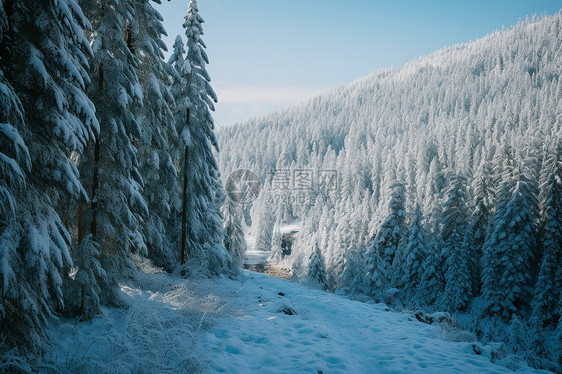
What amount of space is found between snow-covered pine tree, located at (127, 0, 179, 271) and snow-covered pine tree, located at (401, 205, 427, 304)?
1108 inches

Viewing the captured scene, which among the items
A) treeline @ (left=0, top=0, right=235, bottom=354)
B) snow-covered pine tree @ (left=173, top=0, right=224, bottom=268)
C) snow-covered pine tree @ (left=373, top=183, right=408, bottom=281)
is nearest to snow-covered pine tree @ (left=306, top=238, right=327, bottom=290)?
snow-covered pine tree @ (left=373, top=183, right=408, bottom=281)

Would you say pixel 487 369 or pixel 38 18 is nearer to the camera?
pixel 38 18

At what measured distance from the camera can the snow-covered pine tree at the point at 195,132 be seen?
16969mm

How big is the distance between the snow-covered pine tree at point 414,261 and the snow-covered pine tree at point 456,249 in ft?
8.59

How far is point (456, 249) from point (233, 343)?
34.3 meters

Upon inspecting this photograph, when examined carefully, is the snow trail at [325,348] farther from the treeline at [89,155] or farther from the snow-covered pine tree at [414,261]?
the snow-covered pine tree at [414,261]

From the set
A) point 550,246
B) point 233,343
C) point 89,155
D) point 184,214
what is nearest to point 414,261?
point 550,246

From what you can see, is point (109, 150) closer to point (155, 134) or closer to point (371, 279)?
point (155, 134)

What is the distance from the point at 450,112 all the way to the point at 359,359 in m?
212

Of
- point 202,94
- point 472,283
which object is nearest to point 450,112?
point 472,283

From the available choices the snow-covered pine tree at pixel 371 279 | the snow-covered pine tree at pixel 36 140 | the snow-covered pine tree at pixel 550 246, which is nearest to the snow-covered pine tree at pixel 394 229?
the snow-covered pine tree at pixel 371 279

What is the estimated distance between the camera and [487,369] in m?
7.84

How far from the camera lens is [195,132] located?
17766mm

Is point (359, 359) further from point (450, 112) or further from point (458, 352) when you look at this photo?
point (450, 112)
